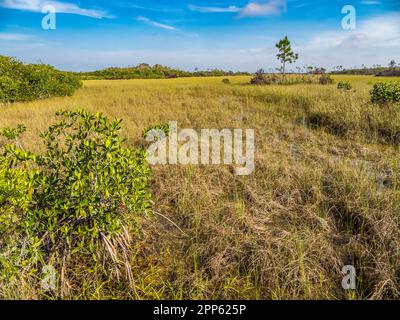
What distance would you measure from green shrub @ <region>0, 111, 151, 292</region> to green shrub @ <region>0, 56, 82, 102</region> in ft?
38.0

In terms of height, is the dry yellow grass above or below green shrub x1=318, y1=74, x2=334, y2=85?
below

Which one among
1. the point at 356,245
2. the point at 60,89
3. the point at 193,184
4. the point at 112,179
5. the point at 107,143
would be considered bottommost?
the point at 356,245

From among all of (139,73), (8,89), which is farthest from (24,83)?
(139,73)

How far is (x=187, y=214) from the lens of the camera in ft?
10.9

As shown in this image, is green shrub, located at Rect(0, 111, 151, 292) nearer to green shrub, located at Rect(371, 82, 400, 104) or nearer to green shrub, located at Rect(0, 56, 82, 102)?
green shrub, located at Rect(371, 82, 400, 104)

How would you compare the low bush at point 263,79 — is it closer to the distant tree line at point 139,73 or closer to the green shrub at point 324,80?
the green shrub at point 324,80

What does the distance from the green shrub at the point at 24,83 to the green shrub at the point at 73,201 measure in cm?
1159

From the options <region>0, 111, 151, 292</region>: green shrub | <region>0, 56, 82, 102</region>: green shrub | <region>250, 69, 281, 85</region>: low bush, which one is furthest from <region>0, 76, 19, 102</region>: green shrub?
<region>250, 69, 281, 85</region>: low bush

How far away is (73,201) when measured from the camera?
2.17m

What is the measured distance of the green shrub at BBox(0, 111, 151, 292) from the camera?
1.99m

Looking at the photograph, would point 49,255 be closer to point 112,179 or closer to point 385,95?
point 112,179

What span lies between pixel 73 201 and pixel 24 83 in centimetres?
1296

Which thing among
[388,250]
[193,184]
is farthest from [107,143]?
[388,250]
